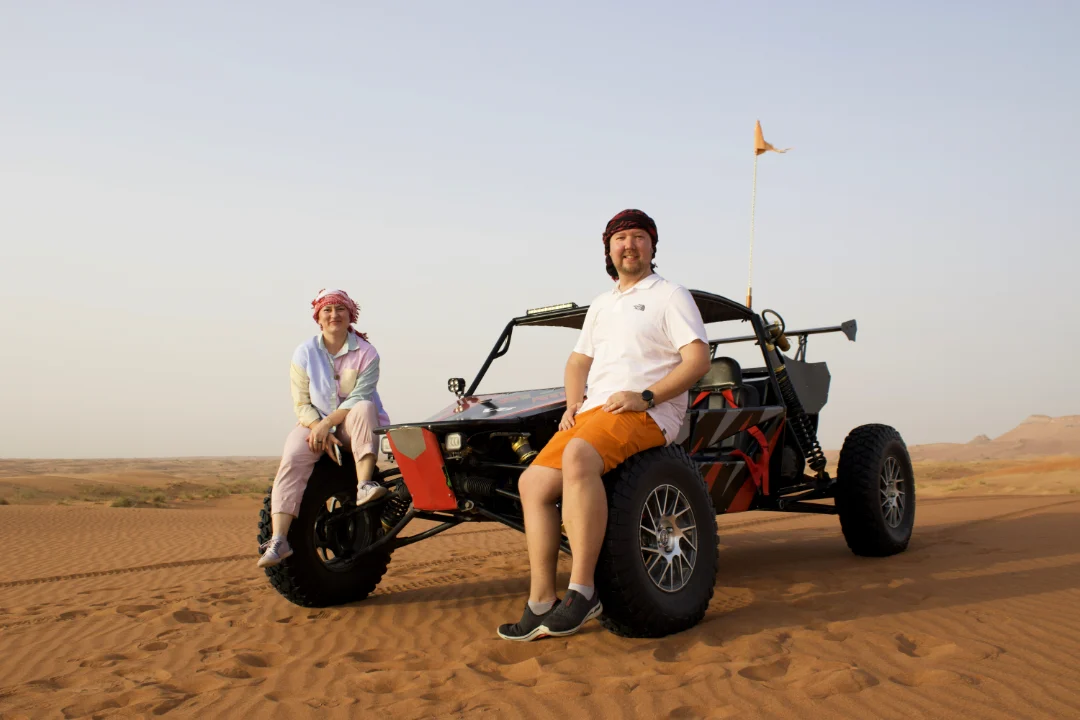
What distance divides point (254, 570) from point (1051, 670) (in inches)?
261

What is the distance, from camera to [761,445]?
5684 millimetres

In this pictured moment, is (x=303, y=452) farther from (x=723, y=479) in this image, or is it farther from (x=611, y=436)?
(x=723, y=479)

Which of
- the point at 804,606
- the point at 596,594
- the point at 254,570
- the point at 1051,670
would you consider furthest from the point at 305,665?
the point at 254,570

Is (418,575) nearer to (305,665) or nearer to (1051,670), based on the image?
(305,665)

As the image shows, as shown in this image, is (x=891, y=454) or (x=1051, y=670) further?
(x=891, y=454)

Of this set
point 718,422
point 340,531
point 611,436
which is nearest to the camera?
point 611,436

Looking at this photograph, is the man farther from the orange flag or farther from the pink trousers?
the orange flag

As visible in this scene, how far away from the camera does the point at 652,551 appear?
3887 millimetres

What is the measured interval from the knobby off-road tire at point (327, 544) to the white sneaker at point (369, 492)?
0.39 m

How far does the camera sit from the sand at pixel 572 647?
2.95 meters

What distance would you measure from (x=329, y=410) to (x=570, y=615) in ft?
7.56

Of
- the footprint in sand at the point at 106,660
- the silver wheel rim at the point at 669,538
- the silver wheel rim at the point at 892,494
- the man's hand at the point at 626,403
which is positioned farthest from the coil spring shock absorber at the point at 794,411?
the footprint in sand at the point at 106,660

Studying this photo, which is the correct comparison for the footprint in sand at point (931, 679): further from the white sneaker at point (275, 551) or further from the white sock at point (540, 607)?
the white sneaker at point (275, 551)

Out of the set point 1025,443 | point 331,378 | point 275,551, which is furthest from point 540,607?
point 1025,443
